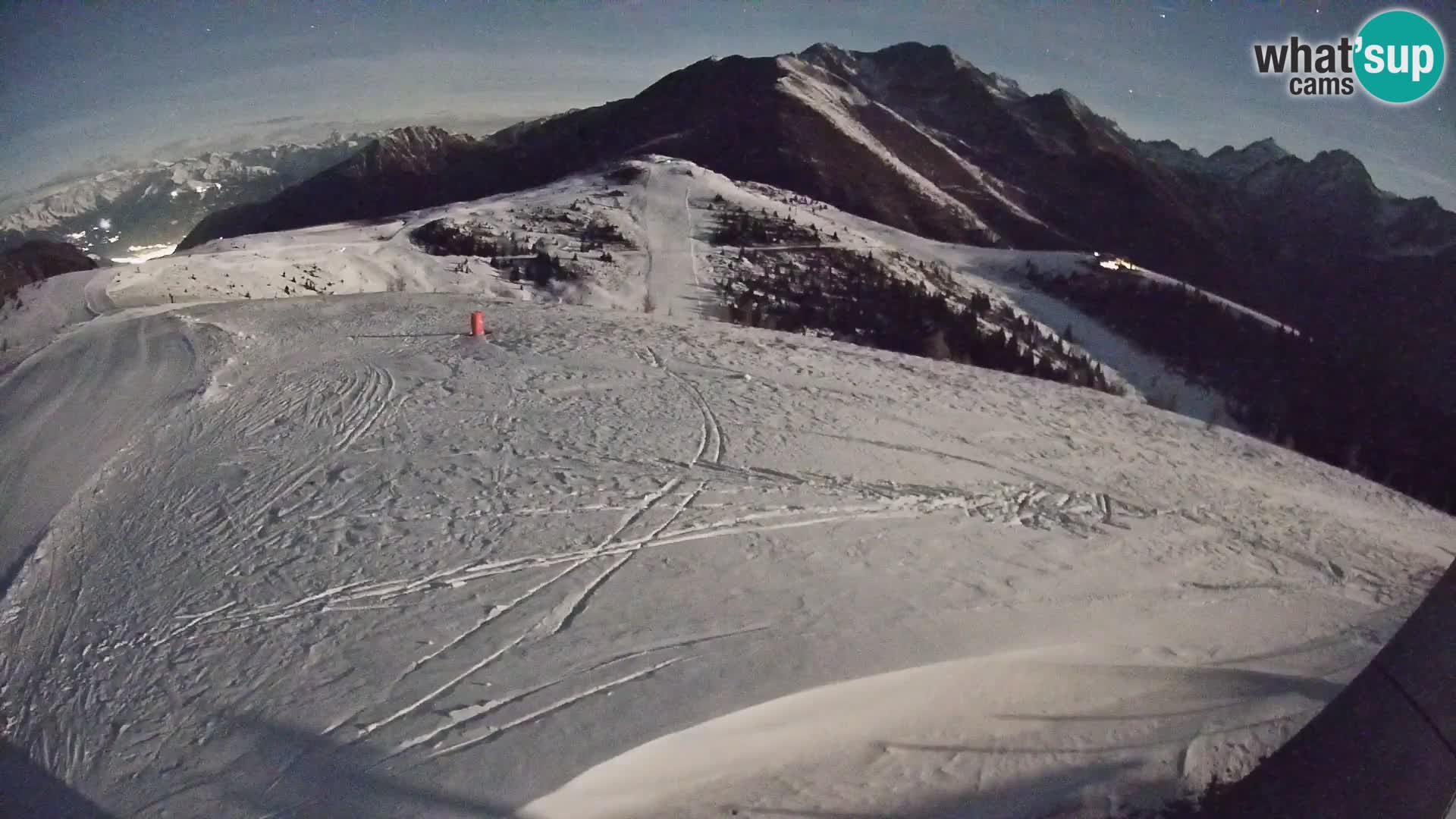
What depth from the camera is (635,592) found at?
18.8 feet

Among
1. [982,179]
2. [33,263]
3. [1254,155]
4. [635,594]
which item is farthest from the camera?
[982,179]

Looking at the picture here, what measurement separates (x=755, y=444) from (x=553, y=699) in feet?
14.4

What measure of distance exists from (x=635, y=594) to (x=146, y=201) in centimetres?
766

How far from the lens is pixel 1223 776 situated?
14.6 ft

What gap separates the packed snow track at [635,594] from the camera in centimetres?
426

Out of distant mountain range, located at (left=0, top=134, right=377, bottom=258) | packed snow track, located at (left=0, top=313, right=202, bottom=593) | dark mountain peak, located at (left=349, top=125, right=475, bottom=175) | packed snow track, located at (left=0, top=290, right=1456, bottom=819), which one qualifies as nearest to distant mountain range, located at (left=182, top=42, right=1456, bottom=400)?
dark mountain peak, located at (left=349, top=125, right=475, bottom=175)

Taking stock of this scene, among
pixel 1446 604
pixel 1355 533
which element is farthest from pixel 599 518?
pixel 1355 533

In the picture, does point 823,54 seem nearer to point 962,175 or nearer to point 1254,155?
point 962,175

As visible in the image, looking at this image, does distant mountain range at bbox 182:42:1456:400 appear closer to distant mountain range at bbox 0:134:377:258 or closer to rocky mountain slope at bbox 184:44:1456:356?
rocky mountain slope at bbox 184:44:1456:356

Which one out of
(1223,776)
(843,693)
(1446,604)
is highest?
(1446,604)

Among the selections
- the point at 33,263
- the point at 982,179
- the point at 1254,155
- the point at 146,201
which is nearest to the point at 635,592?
the point at 146,201

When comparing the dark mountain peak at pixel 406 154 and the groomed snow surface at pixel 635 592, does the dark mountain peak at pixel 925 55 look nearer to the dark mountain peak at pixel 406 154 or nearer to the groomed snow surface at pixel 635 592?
the dark mountain peak at pixel 406 154

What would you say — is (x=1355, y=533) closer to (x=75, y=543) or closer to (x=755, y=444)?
(x=755, y=444)

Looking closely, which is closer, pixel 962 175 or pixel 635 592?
pixel 635 592
